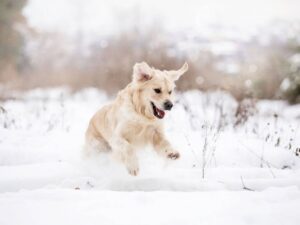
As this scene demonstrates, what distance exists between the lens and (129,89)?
4.37m

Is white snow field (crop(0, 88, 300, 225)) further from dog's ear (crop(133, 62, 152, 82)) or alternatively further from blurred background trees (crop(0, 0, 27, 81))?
blurred background trees (crop(0, 0, 27, 81))

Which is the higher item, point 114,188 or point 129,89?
point 129,89

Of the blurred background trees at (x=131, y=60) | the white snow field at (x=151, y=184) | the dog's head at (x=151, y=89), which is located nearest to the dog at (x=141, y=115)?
the dog's head at (x=151, y=89)

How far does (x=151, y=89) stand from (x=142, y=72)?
0.23 m

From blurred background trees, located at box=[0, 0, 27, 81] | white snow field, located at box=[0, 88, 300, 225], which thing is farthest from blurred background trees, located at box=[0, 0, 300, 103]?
white snow field, located at box=[0, 88, 300, 225]

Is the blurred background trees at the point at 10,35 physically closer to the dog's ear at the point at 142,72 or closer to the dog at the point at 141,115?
the dog at the point at 141,115

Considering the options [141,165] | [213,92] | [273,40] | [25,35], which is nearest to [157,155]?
[141,165]

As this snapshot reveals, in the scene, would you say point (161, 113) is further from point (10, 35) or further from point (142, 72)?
point (10, 35)

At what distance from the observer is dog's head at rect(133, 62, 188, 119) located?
13.5 ft

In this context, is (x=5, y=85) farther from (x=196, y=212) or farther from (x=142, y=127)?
(x=196, y=212)

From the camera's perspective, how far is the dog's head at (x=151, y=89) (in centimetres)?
410

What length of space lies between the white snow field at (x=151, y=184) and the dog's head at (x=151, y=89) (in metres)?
0.54

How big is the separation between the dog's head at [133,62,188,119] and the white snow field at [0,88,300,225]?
535mm

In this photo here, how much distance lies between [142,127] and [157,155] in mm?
383
